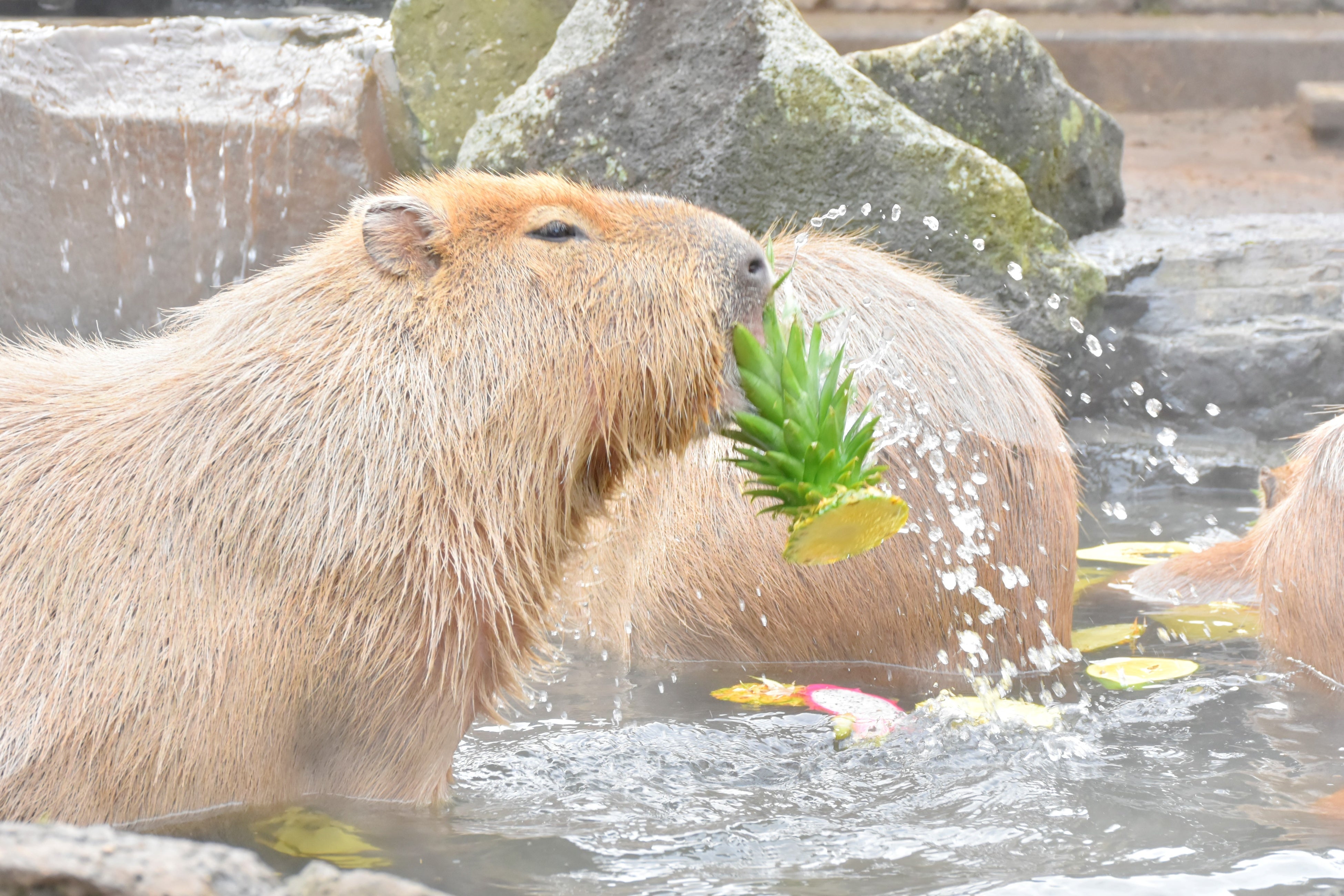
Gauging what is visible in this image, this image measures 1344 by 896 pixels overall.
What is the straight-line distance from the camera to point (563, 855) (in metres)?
2.28

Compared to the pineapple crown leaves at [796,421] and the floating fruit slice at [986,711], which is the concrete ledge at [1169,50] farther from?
the pineapple crown leaves at [796,421]

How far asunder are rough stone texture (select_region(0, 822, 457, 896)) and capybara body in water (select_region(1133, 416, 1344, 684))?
7.43ft

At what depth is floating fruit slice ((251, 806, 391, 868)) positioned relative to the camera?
88.7 inches

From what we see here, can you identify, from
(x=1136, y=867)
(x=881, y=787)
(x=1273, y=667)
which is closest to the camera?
(x=1136, y=867)

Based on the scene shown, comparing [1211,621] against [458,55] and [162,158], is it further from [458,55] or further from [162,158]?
[162,158]

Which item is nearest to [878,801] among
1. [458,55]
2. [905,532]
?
[905,532]

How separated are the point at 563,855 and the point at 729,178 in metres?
2.65

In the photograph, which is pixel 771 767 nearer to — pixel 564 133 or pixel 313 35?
pixel 564 133

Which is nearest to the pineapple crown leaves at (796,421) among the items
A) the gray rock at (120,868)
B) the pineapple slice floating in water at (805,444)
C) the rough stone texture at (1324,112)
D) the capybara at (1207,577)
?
the pineapple slice floating in water at (805,444)

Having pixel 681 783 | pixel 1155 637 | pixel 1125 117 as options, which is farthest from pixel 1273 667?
pixel 1125 117

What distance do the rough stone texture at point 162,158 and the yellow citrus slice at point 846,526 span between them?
2.93 meters

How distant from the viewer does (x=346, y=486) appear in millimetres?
2285

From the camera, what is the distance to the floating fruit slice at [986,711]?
2.87m

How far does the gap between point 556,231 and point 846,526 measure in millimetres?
713
